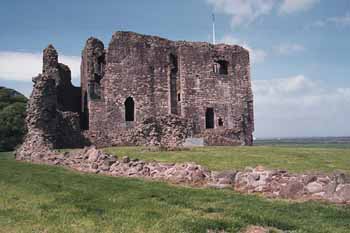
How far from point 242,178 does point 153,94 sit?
18844 mm

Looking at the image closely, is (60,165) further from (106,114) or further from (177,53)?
(177,53)

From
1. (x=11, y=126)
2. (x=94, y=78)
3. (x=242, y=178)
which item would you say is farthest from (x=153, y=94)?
(x=11, y=126)

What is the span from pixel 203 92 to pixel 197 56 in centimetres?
277

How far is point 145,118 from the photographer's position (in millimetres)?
29484

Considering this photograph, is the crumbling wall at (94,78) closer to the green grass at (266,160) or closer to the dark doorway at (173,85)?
the dark doorway at (173,85)

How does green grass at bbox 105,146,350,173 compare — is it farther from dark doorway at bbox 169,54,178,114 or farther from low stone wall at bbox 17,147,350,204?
dark doorway at bbox 169,54,178,114

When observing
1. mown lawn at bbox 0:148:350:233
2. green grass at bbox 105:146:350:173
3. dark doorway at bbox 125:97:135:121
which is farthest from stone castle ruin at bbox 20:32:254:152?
mown lawn at bbox 0:148:350:233

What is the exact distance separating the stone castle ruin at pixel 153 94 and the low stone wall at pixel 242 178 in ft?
34.2

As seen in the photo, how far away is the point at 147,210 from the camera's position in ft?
28.6

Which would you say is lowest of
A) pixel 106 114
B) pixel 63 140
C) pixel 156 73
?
pixel 63 140

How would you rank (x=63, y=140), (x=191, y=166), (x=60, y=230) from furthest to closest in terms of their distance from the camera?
1. (x=63, y=140)
2. (x=191, y=166)
3. (x=60, y=230)

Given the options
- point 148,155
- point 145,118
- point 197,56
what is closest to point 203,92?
point 197,56

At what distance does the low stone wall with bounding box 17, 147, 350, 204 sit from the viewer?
33.2 ft

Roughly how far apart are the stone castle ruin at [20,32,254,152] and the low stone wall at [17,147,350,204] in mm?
10438
